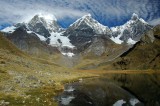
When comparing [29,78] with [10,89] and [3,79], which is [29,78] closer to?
[3,79]

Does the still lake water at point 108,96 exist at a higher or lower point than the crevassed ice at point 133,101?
higher

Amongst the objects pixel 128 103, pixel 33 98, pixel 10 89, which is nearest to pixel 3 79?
pixel 10 89

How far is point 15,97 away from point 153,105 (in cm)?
3347

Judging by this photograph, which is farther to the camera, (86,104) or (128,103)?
(128,103)

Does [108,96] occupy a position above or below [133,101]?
above

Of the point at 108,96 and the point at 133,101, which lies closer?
the point at 133,101

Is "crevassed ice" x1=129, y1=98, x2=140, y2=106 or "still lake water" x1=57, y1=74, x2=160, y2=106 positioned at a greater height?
"still lake water" x1=57, y1=74, x2=160, y2=106

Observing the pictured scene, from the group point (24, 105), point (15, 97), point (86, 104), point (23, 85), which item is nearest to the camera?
point (24, 105)

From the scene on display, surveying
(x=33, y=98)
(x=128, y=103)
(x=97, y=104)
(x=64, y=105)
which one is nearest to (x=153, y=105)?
(x=128, y=103)

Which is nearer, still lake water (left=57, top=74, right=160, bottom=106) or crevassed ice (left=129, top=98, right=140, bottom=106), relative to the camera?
still lake water (left=57, top=74, right=160, bottom=106)

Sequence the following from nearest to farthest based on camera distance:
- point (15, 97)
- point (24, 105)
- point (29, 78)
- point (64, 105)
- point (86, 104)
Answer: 1. point (24, 105)
2. point (15, 97)
3. point (64, 105)
4. point (86, 104)
5. point (29, 78)

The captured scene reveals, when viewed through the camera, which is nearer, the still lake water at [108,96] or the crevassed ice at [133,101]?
the still lake water at [108,96]

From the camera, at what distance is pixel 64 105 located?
67250mm

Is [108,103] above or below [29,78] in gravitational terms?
below
